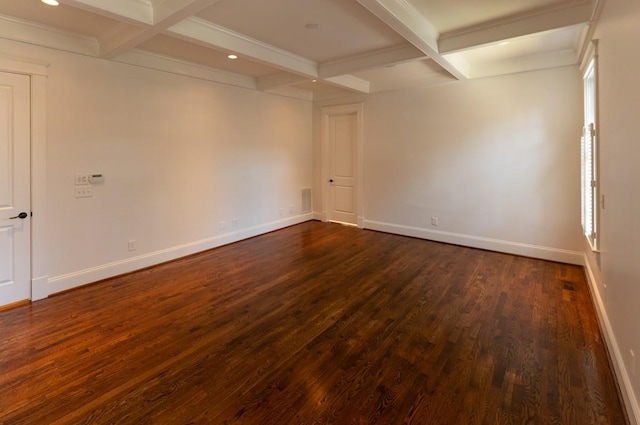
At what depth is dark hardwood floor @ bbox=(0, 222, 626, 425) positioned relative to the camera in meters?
1.89

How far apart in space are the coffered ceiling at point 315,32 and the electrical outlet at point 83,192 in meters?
1.45

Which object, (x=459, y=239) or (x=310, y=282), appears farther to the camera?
(x=459, y=239)

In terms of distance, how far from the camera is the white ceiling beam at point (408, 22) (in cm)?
258

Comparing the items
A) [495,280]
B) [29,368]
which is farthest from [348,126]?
[29,368]

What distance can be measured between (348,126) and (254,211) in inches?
102

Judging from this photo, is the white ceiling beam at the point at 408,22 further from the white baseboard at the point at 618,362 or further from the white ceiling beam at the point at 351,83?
the white baseboard at the point at 618,362

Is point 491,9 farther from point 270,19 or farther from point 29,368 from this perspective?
point 29,368

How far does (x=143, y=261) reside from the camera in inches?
168

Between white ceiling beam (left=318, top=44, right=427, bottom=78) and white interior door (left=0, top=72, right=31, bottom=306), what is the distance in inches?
132

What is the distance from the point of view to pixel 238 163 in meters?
5.47

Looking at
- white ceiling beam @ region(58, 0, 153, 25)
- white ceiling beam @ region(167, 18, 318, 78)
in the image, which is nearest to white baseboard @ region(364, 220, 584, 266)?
white ceiling beam @ region(167, 18, 318, 78)

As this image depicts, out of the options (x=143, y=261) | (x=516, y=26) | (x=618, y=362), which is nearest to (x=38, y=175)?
(x=143, y=261)

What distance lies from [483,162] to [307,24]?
3.32 m

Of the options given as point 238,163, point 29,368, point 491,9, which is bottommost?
point 29,368
